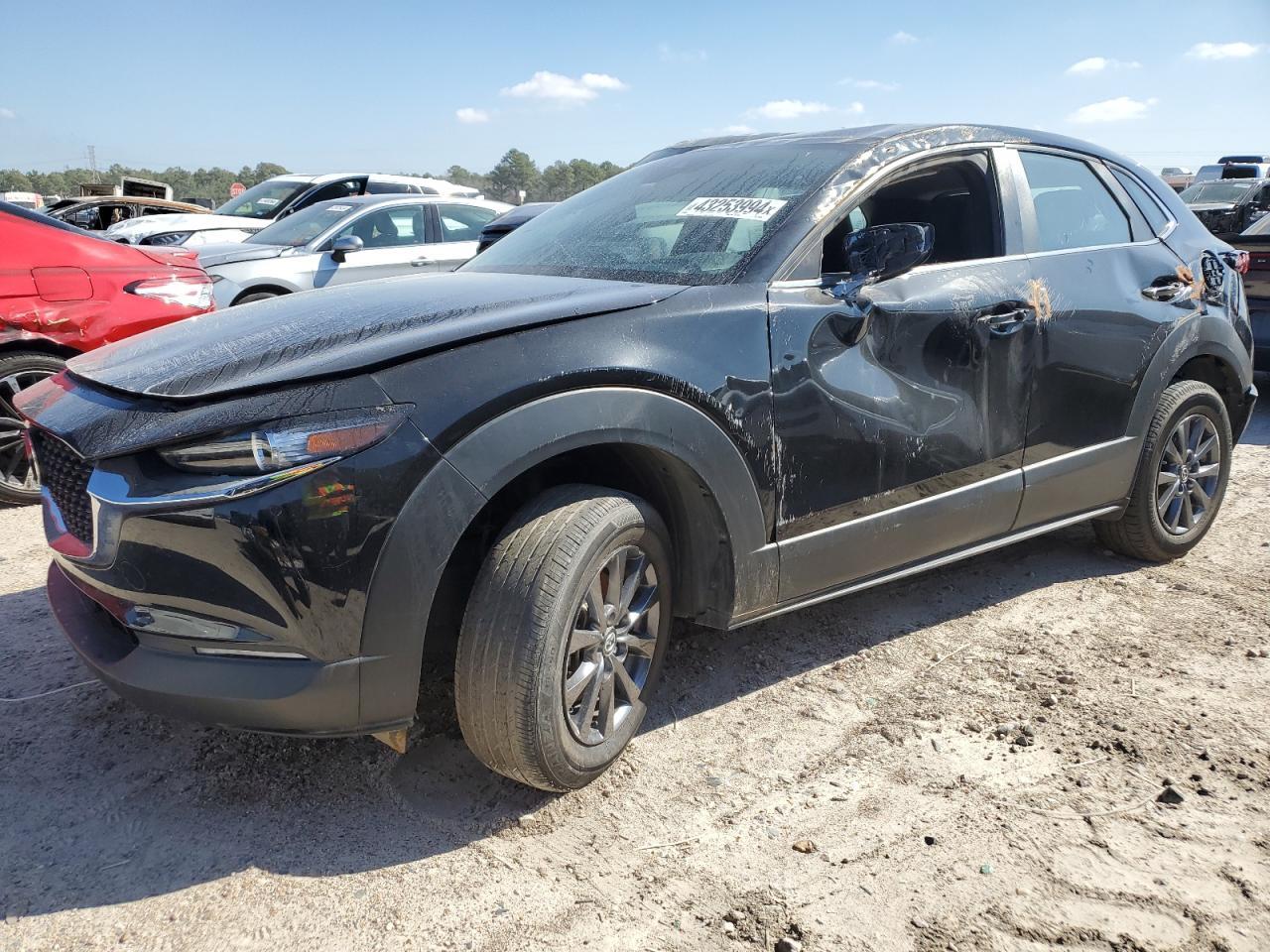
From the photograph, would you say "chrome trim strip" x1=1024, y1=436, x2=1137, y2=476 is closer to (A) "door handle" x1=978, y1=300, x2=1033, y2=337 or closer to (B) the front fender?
(A) "door handle" x1=978, y1=300, x2=1033, y2=337

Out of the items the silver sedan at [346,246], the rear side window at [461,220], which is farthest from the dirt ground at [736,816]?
the rear side window at [461,220]

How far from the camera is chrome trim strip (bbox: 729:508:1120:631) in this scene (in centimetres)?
290

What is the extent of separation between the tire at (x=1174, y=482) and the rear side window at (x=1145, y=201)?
2.12ft

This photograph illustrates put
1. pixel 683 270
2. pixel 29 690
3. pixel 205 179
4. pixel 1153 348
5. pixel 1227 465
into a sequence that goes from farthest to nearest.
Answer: pixel 205 179 → pixel 1227 465 → pixel 1153 348 → pixel 29 690 → pixel 683 270

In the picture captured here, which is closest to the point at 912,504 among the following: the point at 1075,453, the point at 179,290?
the point at 1075,453

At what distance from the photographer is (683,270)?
2865 millimetres

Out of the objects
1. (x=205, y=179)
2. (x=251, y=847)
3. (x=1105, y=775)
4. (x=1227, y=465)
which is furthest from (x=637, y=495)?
(x=205, y=179)

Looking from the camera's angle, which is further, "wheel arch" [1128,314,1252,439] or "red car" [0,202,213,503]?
"red car" [0,202,213,503]

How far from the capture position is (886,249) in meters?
2.87

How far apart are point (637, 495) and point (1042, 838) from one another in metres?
1.31

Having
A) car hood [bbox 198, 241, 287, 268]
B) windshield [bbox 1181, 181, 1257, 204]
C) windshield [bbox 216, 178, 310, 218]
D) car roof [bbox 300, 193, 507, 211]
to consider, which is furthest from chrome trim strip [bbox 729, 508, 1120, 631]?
windshield [bbox 1181, 181, 1257, 204]

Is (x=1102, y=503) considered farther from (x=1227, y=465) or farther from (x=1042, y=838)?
(x=1042, y=838)

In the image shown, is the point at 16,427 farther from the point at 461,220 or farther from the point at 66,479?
the point at 461,220

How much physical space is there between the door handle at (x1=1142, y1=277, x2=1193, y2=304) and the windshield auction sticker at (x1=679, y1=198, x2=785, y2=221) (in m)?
1.66
